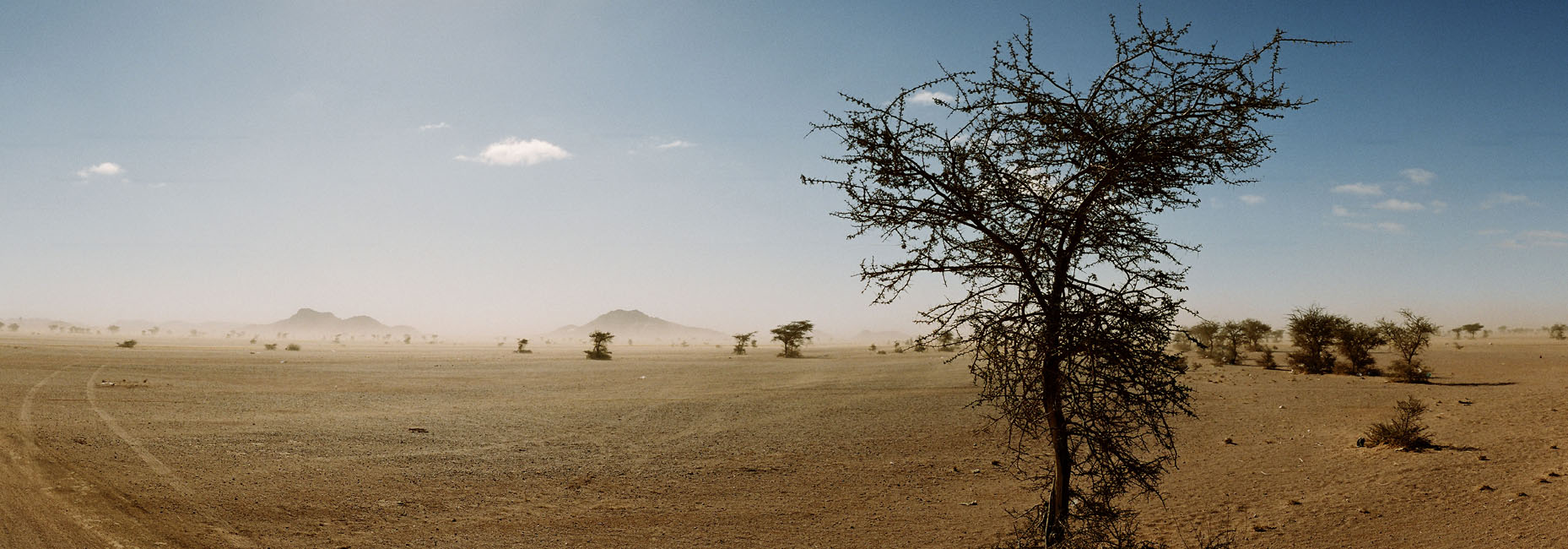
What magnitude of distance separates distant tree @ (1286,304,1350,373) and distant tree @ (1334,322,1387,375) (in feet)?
0.92

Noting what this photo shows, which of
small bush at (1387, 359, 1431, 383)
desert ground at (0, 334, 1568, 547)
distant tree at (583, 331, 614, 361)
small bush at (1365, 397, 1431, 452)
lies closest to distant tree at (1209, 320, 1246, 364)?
small bush at (1387, 359, 1431, 383)

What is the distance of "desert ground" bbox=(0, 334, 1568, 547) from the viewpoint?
7.89 m

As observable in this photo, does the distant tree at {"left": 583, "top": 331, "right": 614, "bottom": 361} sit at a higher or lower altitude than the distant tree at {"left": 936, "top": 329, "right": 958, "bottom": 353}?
lower

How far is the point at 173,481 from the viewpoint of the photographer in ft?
31.7

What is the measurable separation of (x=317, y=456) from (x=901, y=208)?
11771 mm

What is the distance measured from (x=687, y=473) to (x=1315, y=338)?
30720 millimetres

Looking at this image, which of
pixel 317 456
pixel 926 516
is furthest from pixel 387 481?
pixel 926 516

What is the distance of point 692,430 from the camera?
1546cm

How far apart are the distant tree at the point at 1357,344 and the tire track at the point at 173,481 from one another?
35517mm

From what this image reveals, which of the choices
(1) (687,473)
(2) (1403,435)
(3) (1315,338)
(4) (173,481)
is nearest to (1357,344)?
(3) (1315,338)

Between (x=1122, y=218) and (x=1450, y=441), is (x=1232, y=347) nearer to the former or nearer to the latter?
(x=1450, y=441)

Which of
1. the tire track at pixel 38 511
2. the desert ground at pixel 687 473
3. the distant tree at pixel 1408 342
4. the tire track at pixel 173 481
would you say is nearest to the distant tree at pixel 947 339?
the desert ground at pixel 687 473

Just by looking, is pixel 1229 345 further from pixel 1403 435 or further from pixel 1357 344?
pixel 1403 435

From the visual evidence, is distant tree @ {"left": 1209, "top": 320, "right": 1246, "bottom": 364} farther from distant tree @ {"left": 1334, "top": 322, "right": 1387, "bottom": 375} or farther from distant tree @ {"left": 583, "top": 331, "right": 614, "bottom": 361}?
distant tree @ {"left": 583, "top": 331, "right": 614, "bottom": 361}
